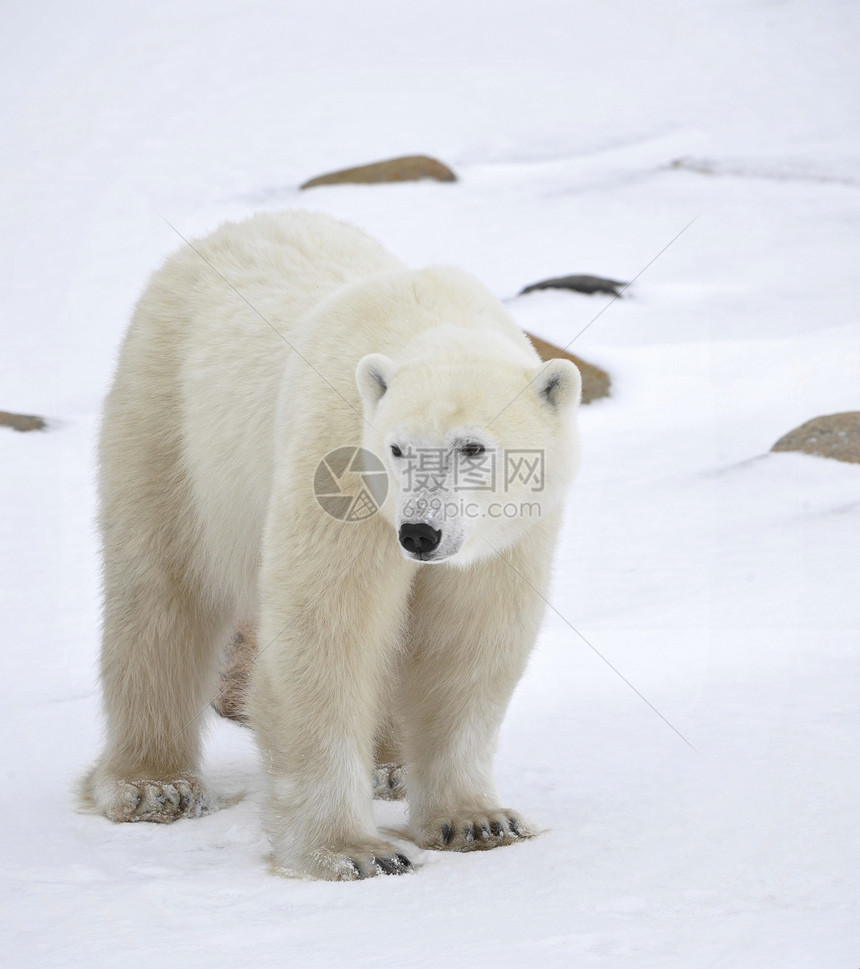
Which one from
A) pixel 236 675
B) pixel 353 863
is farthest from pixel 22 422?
pixel 353 863

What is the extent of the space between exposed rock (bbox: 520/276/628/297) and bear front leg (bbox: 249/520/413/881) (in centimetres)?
855

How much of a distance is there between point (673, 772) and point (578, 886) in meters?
1.00

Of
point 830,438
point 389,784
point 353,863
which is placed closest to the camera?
point 353,863

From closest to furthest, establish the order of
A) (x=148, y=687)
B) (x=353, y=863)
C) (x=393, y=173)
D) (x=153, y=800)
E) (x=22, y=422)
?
(x=353, y=863)
(x=153, y=800)
(x=148, y=687)
(x=22, y=422)
(x=393, y=173)

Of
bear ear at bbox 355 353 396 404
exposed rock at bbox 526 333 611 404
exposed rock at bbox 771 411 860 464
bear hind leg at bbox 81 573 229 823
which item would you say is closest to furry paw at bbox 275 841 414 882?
bear hind leg at bbox 81 573 229 823

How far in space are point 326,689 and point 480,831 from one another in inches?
25.3

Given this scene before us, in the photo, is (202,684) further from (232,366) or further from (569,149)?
(569,149)

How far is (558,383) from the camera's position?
9.44 feet

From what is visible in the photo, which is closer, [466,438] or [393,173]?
[466,438]

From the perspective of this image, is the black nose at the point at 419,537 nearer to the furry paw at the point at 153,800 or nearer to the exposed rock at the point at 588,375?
the furry paw at the point at 153,800

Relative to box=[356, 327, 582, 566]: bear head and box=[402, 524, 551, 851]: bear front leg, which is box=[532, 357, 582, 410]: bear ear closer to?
box=[356, 327, 582, 566]: bear head

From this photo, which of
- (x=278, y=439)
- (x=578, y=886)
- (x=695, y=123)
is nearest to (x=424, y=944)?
(x=578, y=886)

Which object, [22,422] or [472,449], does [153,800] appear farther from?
[22,422]

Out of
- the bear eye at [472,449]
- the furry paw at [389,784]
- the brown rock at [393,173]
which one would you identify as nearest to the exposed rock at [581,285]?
the brown rock at [393,173]
